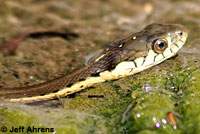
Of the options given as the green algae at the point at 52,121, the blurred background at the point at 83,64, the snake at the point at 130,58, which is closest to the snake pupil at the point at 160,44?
the snake at the point at 130,58

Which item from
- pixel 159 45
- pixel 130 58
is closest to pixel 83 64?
pixel 130 58

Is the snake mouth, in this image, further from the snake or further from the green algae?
the green algae

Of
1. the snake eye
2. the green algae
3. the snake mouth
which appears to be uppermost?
the snake eye

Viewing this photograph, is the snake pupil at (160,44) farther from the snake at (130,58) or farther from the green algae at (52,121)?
the green algae at (52,121)

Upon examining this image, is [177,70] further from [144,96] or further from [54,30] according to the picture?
[54,30]

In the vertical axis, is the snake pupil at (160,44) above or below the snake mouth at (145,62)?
above

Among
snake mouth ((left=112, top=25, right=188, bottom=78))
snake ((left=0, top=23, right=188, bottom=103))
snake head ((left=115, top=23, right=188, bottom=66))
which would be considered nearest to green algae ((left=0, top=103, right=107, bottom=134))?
snake ((left=0, top=23, right=188, bottom=103))

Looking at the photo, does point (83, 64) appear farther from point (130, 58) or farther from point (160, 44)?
point (160, 44)
